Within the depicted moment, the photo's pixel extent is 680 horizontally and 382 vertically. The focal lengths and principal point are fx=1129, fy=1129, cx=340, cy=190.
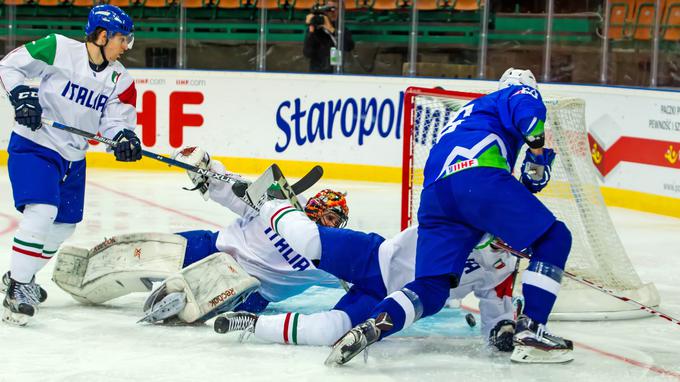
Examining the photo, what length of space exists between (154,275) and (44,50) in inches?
35.8

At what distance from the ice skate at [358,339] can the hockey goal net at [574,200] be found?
1.11 meters

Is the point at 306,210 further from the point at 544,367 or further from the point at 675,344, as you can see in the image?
the point at 675,344

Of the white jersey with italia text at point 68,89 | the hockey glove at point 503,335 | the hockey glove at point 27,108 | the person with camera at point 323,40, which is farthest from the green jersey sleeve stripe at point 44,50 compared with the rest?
the person with camera at point 323,40

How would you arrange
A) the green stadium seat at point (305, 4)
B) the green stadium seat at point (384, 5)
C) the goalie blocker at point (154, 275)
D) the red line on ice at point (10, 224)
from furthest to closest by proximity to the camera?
the green stadium seat at point (305, 4), the green stadium seat at point (384, 5), the red line on ice at point (10, 224), the goalie blocker at point (154, 275)

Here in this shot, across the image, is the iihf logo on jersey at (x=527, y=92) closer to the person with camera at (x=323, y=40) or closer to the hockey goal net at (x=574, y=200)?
the hockey goal net at (x=574, y=200)

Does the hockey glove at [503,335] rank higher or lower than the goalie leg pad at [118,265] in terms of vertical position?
lower

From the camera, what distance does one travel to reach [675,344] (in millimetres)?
3873

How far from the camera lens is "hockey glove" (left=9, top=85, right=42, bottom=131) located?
381 centimetres

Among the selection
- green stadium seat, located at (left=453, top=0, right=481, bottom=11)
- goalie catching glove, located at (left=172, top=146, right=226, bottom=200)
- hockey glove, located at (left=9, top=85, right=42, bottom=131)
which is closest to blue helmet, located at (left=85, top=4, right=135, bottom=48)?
hockey glove, located at (left=9, top=85, right=42, bottom=131)

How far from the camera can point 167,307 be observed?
3801mm

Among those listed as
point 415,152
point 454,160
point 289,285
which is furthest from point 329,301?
point 454,160

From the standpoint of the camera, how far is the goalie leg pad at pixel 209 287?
3.74 metres

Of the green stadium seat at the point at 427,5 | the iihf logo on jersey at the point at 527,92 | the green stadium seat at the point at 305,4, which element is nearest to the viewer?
the iihf logo on jersey at the point at 527,92

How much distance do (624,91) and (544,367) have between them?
14.2ft
